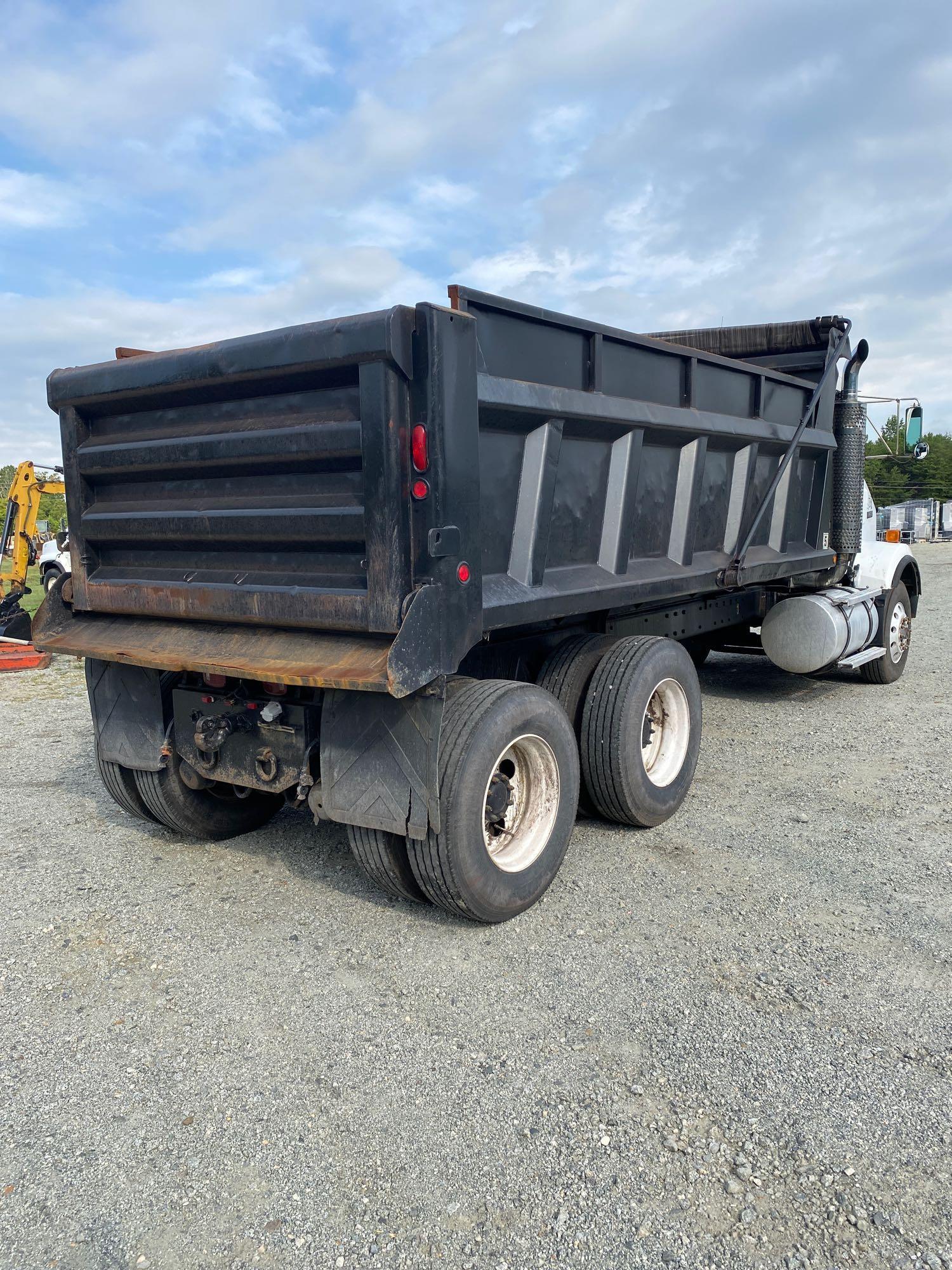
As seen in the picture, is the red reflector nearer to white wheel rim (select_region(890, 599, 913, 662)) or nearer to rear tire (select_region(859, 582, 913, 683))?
rear tire (select_region(859, 582, 913, 683))

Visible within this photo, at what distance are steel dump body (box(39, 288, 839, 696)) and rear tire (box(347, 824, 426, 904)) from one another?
79 cm

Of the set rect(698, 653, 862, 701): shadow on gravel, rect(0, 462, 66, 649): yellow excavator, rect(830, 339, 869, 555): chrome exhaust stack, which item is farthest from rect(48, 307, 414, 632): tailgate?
rect(0, 462, 66, 649): yellow excavator

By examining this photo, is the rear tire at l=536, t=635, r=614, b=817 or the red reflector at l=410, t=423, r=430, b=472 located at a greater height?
the red reflector at l=410, t=423, r=430, b=472

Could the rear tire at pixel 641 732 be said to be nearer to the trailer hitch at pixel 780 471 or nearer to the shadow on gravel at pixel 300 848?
the trailer hitch at pixel 780 471

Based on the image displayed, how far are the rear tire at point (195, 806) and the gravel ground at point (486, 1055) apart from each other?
121 mm

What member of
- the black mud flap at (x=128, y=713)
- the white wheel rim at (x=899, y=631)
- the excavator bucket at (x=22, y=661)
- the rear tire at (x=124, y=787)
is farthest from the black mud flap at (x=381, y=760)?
the excavator bucket at (x=22, y=661)

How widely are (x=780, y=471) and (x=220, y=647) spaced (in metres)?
3.96

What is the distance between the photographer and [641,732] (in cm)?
465

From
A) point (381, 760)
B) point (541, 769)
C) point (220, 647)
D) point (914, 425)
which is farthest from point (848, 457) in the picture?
point (220, 647)

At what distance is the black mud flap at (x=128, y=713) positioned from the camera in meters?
4.34

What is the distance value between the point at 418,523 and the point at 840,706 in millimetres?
5545

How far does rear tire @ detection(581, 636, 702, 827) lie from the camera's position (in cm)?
458

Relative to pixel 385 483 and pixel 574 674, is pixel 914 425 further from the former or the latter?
pixel 385 483

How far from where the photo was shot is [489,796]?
3.79 m
